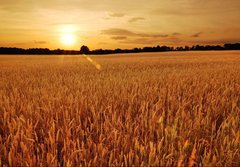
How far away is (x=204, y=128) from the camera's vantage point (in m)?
2.12

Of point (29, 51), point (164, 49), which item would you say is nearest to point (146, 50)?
point (164, 49)

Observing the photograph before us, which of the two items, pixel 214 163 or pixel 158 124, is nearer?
pixel 214 163

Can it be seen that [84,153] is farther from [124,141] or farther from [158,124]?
[158,124]

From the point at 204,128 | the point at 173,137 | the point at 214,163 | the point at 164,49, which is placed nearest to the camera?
the point at 214,163

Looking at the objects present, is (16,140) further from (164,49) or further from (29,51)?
(29,51)

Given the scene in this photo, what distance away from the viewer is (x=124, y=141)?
1673 millimetres

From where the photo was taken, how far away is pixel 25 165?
146cm

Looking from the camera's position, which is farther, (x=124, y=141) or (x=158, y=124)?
(x=158, y=124)

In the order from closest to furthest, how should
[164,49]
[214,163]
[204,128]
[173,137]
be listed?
[214,163]
[173,137]
[204,128]
[164,49]

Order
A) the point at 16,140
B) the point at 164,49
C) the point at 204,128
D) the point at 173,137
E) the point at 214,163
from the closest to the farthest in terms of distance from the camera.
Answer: the point at 214,163, the point at 16,140, the point at 173,137, the point at 204,128, the point at 164,49

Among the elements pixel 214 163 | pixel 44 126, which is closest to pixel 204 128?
pixel 214 163

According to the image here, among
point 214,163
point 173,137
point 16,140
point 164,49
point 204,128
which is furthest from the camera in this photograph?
point 164,49

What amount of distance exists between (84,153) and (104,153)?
0.12m

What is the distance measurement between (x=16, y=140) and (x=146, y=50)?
172 ft
